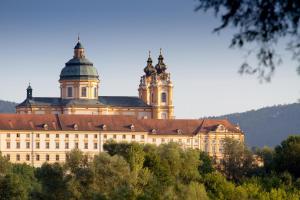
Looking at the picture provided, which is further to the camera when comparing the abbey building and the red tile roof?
the red tile roof

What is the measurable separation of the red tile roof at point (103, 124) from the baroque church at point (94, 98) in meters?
11.6

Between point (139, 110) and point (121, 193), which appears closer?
point (121, 193)

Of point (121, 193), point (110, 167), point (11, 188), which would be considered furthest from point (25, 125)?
point (121, 193)

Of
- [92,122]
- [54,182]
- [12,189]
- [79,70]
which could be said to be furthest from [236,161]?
[54,182]

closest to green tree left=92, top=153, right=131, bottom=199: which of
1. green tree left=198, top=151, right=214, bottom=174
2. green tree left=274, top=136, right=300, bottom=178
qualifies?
green tree left=198, top=151, right=214, bottom=174

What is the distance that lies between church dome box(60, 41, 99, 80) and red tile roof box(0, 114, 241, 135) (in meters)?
15.1

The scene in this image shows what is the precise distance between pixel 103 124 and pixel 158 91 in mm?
24027

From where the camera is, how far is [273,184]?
78250 mm

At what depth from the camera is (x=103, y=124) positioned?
5359 inches

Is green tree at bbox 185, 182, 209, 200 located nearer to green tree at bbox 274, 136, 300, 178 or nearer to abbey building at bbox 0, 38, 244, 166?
green tree at bbox 274, 136, 300, 178

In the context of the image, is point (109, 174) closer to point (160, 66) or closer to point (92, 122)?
point (92, 122)

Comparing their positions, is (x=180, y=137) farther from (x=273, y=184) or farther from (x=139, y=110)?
(x=273, y=184)

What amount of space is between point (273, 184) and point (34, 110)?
7815 centimetres

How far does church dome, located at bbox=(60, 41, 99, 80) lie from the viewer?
502ft
